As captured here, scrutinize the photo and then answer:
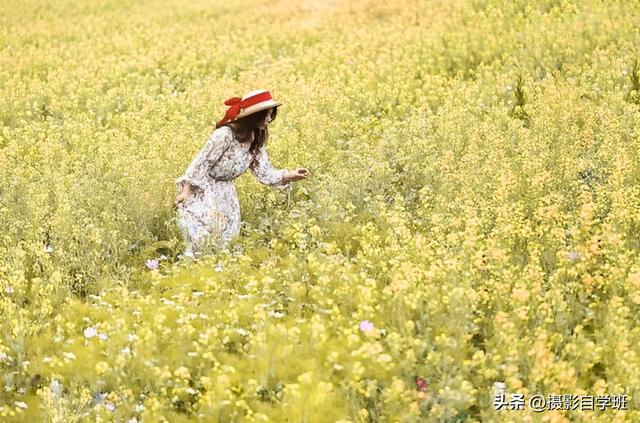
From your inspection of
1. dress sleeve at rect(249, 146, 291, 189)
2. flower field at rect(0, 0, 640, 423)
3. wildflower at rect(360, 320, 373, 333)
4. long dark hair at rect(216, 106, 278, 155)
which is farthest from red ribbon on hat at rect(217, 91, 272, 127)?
wildflower at rect(360, 320, 373, 333)

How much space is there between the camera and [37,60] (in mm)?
16266

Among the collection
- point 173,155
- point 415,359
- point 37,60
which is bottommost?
point 415,359

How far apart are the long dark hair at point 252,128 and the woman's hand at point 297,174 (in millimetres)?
390

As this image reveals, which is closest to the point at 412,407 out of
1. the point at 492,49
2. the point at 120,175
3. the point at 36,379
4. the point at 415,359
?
the point at 415,359

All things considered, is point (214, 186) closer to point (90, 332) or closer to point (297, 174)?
point (297, 174)

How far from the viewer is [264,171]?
24.8 ft

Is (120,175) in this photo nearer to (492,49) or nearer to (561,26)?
(492,49)

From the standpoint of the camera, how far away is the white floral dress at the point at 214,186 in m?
7.13

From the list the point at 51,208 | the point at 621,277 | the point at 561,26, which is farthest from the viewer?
the point at 561,26

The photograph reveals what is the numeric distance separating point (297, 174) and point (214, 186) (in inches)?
31.3

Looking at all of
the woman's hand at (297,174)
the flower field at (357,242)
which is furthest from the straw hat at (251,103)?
the flower field at (357,242)

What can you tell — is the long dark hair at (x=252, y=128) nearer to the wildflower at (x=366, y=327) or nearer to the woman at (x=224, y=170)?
the woman at (x=224, y=170)

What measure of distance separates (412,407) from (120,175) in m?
5.59

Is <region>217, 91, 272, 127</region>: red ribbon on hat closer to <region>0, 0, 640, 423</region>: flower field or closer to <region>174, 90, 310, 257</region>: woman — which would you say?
<region>174, 90, 310, 257</region>: woman
